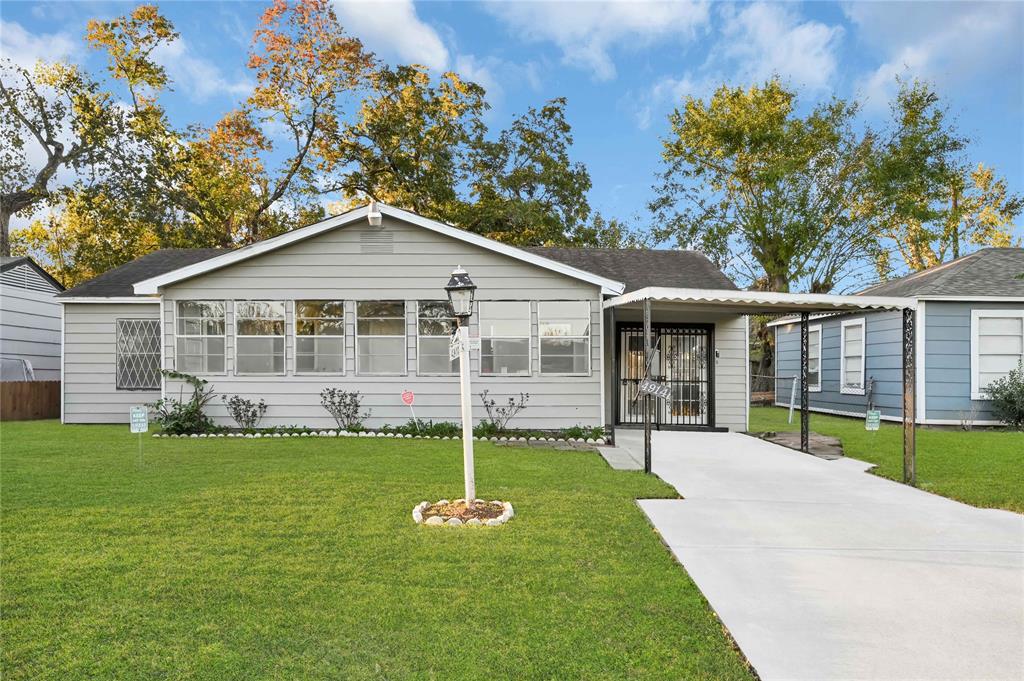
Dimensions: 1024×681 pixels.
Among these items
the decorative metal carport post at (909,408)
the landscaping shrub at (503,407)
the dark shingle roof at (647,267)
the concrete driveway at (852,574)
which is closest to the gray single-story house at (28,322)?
the landscaping shrub at (503,407)

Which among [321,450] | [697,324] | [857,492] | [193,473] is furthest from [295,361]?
[857,492]

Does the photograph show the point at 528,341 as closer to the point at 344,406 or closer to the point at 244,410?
the point at 344,406

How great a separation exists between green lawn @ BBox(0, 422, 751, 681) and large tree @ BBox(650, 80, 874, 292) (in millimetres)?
17313

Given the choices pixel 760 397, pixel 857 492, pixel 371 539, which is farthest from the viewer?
pixel 760 397

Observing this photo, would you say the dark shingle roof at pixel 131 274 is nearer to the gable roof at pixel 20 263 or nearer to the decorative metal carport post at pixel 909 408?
the gable roof at pixel 20 263

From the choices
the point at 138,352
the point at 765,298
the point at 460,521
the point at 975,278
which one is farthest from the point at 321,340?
the point at 975,278

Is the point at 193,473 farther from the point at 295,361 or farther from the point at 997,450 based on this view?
the point at 997,450

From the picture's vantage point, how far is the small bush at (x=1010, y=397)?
38.3ft

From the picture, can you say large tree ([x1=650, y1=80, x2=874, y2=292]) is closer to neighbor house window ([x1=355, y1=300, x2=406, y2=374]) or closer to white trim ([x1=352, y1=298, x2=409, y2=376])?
white trim ([x1=352, y1=298, x2=409, y2=376])

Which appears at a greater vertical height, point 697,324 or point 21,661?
point 697,324

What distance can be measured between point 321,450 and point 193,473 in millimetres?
1930

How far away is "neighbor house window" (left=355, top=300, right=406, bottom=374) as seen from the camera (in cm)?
1063

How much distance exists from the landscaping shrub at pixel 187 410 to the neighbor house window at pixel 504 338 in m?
4.82

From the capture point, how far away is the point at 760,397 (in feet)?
64.7
